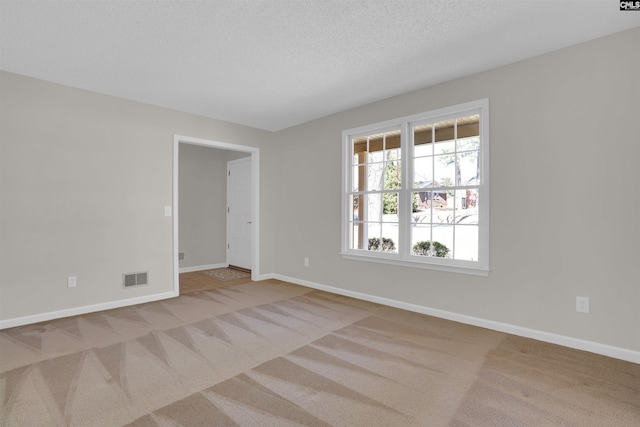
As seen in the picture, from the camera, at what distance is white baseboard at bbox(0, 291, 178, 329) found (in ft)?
10.5

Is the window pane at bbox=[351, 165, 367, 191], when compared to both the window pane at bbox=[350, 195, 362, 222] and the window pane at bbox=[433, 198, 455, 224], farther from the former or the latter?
the window pane at bbox=[433, 198, 455, 224]

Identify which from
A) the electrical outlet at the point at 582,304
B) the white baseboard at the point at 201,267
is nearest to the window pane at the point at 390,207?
the electrical outlet at the point at 582,304

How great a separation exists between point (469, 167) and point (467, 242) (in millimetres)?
796

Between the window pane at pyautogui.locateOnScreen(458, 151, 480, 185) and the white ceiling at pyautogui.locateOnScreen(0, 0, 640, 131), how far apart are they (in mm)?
831

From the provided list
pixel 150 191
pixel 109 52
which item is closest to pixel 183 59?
pixel 109 52

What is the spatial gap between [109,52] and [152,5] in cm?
96

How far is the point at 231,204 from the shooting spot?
666 centimetres

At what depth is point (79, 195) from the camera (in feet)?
11.9

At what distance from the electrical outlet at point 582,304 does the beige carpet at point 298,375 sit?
35cm

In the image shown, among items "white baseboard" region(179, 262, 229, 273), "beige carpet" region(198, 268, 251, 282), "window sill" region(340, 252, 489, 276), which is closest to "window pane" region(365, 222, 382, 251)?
"window sill" region(340, 252, 489, 276)

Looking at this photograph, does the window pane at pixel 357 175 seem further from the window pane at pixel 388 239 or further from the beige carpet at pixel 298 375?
the beige carpet at pixel 298 375

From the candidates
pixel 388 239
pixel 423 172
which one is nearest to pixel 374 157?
pixel 423 172

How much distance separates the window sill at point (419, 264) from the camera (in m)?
3.23

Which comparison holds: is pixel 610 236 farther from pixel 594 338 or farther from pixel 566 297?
pixel 594 338
